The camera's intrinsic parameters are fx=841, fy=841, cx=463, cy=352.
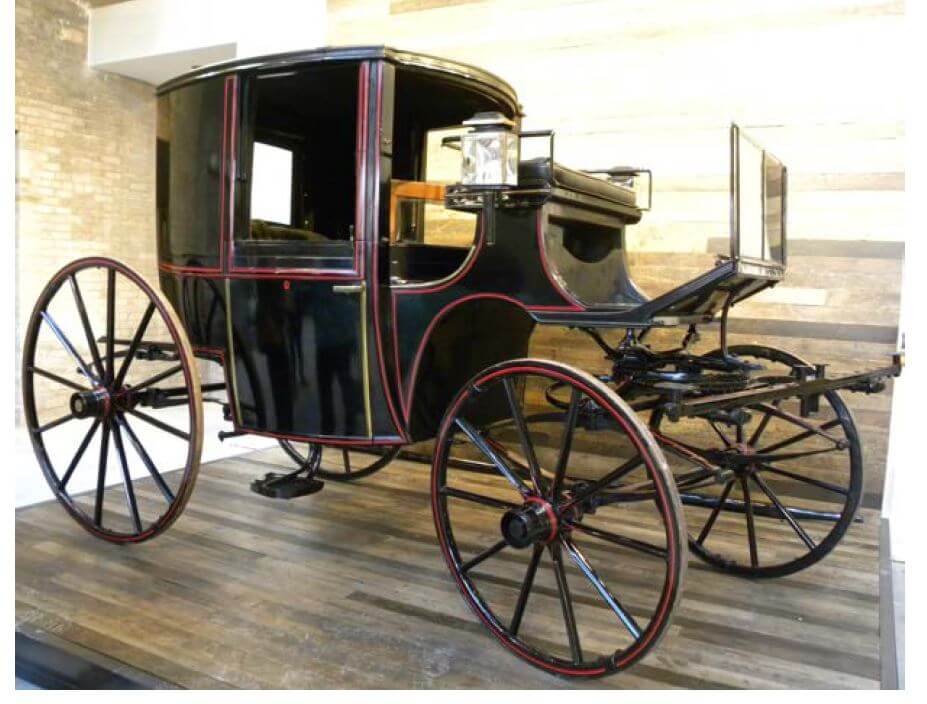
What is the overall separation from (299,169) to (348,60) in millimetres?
934

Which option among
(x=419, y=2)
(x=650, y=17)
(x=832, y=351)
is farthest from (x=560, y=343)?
(x=419, y=2)

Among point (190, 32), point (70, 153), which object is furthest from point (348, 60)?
point (70, 153)

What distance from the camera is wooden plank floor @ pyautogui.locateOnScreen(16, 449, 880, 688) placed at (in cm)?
204

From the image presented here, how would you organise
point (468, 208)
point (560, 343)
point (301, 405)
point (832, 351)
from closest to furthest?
point (468, 208) → point (301, 405) → point (832, 351) → point (560, 343)

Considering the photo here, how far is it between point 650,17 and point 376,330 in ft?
7.58

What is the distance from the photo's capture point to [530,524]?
6.42ft

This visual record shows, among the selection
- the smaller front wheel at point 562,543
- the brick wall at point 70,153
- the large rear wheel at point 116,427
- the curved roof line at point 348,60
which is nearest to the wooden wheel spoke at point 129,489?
the large rear wheel at point 116,427

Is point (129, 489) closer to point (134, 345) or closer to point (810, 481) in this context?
point (134, 345)

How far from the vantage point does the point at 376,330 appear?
244 cm

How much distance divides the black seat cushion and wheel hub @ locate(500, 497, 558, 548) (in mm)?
839

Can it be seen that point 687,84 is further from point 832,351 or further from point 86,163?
point 86,163

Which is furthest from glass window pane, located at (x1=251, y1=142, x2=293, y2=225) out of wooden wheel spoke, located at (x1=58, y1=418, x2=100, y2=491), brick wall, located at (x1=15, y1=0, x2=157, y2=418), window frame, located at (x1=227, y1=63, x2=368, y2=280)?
brick wall, located at (x1=15, y1=0, x2=157, y2=418)

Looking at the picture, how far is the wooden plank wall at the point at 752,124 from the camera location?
344 cm

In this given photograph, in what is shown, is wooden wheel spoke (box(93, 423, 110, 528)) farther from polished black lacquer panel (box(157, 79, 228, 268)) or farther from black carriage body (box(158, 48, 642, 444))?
polished black lacquer panel (box(157, 79, 228, 268))
